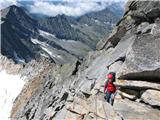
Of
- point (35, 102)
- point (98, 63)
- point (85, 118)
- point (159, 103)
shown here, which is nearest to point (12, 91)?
point (35, 102)

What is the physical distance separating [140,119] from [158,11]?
9033 mm

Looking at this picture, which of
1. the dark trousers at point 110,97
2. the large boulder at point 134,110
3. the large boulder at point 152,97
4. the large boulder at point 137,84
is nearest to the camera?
the large boulder at point 152,97

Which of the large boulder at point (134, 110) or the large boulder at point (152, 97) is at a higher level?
the large boulder at point (152, 97)

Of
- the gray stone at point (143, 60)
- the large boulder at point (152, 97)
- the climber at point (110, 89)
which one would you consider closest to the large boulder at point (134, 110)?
the large boulder at point (152, 97)

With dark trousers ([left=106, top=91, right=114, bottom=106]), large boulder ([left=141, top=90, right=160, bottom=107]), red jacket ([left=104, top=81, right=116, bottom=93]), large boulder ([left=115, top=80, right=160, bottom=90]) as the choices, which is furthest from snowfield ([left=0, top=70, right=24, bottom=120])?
large boulder ([left=141, top=90, right=160, bottom=107])

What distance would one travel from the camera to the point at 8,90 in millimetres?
126000

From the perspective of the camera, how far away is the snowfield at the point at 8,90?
353ft

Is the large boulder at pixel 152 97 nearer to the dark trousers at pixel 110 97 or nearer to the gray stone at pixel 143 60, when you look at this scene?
the gray stone at pixel 143 60

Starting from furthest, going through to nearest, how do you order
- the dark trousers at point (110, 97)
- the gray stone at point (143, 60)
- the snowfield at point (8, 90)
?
1. the snowfield at point (8, 90)
2. the dark trousers at point (110, 97)
3. the gray stone at point (143, 60)

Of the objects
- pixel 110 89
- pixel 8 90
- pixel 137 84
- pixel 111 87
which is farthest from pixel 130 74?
pixel 8 90

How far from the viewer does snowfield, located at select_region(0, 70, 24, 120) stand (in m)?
108

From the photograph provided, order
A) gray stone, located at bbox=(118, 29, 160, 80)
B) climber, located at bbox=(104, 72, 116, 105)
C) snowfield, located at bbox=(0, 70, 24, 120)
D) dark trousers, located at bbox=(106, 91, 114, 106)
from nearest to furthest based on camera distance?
gray stone, located at bbox=(118, 29, 160, 80)
climber, located at bbox=(104, 72, 116, 105)
dark trousers, located at bbox=(106, 91, 114, 106)
snowfield, located at bbox=(0, 70, 24, 120)

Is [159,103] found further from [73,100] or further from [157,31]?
[73,100]

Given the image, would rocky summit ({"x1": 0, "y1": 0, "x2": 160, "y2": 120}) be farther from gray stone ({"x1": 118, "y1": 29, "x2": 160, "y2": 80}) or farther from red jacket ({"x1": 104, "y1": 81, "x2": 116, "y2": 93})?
red jacket ({"x1": 104, "y1": 81, "x2": 116, "y2": 93})
